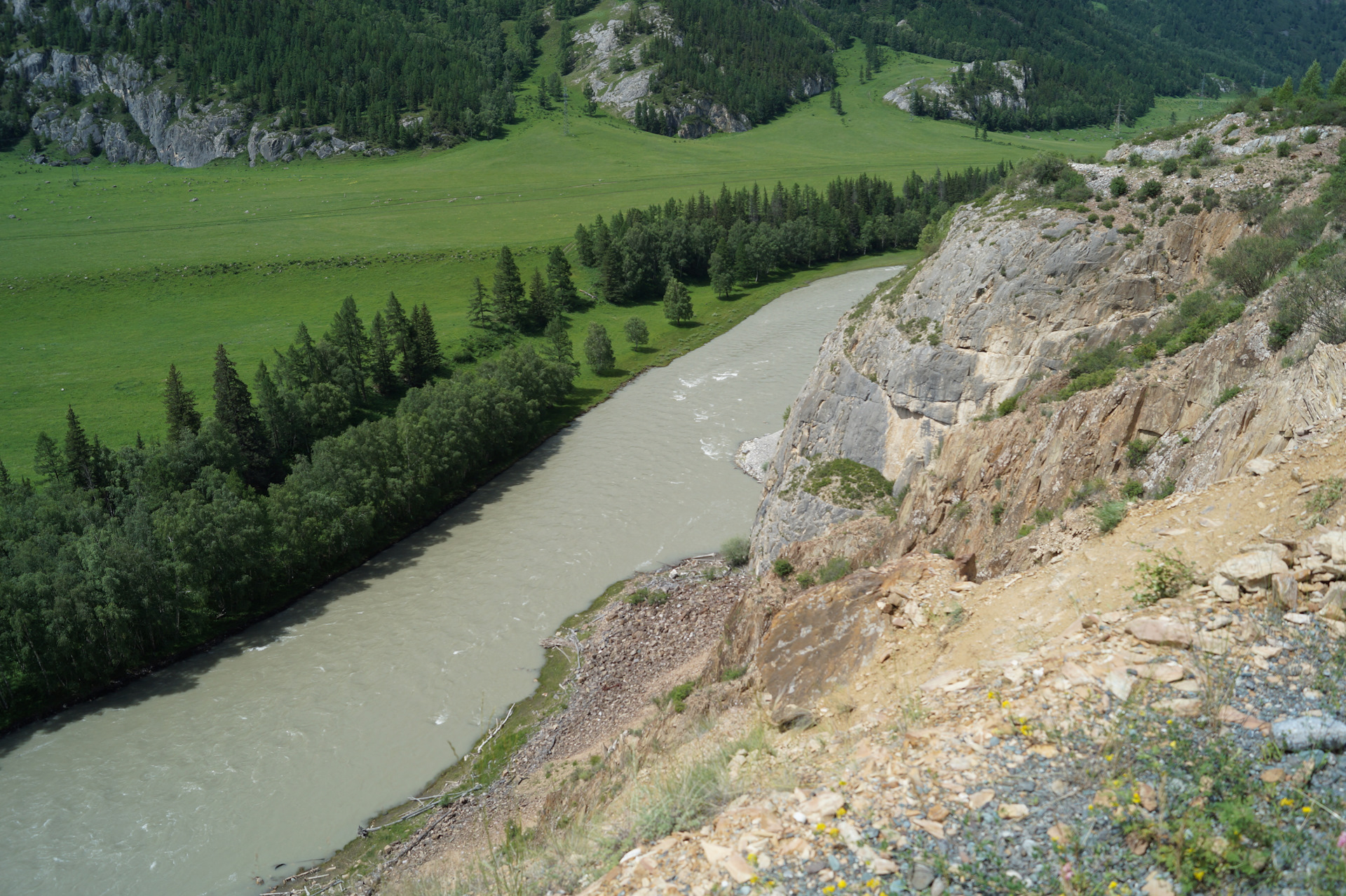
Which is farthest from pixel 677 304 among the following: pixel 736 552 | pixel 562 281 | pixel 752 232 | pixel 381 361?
pixel 736 552

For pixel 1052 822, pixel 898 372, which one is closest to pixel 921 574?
pixel 1052 822

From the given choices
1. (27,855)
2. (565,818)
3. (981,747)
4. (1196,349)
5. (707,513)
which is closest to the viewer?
(981,747)

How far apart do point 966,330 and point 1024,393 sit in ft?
24.9

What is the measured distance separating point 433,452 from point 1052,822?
48799 millimetres

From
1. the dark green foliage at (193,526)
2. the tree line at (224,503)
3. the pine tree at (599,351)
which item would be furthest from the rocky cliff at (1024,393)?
the pine tree at (599,351)

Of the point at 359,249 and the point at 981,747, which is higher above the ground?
the point at 359,249

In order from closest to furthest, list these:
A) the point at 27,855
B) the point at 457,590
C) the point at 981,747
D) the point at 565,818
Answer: the point at 981,747 → the point at 565,818 → the point at 27,855 → the point at 457,590

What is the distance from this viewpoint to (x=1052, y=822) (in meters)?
7.42

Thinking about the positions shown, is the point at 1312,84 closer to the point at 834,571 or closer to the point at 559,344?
the point at 834,571

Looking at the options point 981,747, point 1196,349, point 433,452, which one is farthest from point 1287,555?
point 433,452

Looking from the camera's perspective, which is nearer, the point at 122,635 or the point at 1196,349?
the point at 1196,349

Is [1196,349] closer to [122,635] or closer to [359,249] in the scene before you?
[122,635]

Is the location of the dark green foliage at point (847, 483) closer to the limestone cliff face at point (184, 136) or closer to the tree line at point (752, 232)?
the tree line at point (752, 232)

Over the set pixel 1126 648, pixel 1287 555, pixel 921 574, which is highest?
pixel 1287 555
